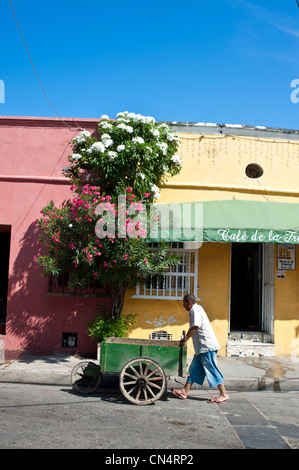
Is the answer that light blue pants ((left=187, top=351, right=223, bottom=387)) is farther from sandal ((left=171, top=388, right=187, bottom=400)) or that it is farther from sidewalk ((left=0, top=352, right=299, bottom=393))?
sidewalk ((left=0, top=352, right=299, bottom=393))

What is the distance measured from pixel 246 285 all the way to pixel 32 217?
20.6 feet

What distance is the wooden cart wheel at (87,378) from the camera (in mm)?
6402

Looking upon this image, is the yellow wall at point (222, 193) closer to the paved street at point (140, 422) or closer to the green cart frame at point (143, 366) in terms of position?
the paved street at point (140, 422)

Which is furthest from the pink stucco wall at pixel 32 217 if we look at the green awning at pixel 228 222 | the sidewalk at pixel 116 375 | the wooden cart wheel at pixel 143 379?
the wooden cart wheel at pixel 143 379

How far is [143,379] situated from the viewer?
5.89 metres

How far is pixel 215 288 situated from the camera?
9.30 metres

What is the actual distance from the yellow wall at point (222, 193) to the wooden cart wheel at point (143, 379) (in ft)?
10.0

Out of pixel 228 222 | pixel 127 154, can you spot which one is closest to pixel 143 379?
pixel 228 222

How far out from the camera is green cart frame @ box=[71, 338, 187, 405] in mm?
5898

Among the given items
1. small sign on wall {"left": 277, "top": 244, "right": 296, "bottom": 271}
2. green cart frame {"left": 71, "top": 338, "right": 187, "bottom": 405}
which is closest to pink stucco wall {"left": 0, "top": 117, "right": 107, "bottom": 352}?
green cart frame {"left": 71, "top": 338, "right": 187, "bottom": 405}

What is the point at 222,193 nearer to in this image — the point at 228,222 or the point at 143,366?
the point at 228,222
